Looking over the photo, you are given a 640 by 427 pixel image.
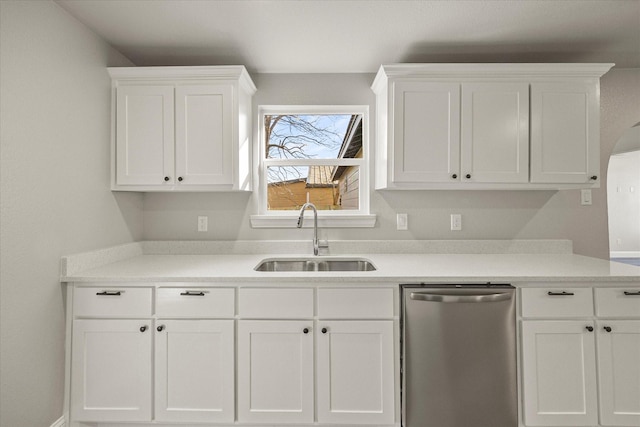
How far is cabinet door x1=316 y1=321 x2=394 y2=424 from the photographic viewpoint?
1.90 meters

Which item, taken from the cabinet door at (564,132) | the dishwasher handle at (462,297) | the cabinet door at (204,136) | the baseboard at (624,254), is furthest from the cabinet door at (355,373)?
the baseboard at (624,254)

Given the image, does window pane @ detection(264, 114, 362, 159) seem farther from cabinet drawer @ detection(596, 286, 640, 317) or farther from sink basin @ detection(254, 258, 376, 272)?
cabinet drawer @ detection(596, 286, 640, 317)

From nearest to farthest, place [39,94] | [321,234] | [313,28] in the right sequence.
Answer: [39,94]
[313,28]
[321,234]

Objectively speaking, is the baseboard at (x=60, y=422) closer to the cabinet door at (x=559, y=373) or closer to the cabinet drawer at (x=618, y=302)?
the cabinet door at (x=559, y=373)

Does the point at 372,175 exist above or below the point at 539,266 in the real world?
above

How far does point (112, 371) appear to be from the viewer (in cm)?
192

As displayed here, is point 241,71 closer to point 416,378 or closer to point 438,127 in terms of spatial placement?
point 438,127

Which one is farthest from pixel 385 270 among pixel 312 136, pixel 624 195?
pixel 624 195

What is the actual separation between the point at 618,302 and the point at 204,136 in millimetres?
2627

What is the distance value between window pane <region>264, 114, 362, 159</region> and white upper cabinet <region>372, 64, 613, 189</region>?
51 cm

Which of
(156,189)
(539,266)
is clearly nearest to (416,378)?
(539,266)

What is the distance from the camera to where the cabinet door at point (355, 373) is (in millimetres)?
1898

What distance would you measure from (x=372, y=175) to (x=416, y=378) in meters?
1.46

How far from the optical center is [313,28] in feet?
6.95
